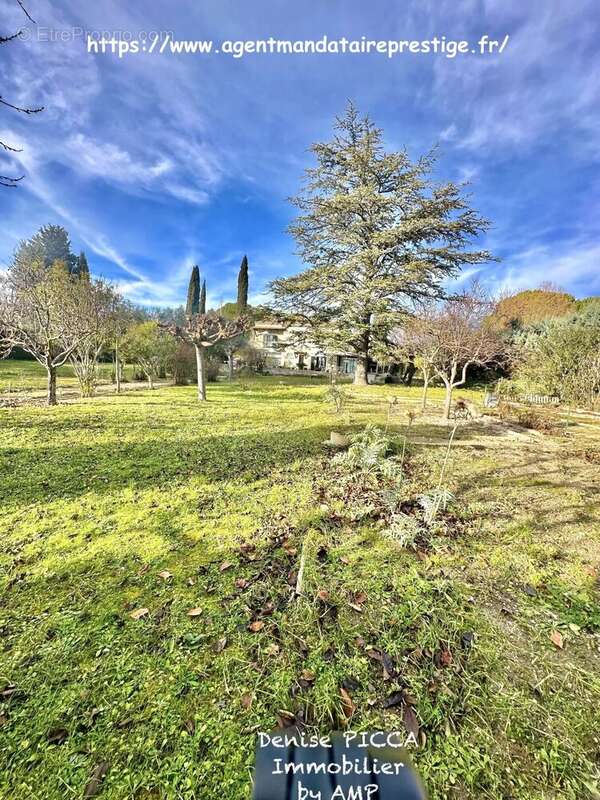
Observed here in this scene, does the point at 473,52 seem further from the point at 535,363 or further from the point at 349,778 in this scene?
the point at 535,363

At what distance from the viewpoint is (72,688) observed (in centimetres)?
168

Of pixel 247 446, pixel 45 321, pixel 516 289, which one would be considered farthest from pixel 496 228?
pixel 45 321

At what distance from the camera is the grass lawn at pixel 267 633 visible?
4.66 feet

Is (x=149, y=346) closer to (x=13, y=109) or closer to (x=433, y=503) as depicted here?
(x=13, y=109)

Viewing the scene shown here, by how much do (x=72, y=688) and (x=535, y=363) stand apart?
59.5 ft

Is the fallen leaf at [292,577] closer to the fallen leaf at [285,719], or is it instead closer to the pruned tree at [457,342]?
the fallen leaf at [285,719]

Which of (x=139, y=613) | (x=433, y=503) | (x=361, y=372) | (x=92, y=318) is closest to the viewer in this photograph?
(x=139, y=613)

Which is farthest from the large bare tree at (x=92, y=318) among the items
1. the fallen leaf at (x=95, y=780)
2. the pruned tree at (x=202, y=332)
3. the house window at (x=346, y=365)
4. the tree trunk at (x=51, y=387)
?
the house window at (x=346, y=365)

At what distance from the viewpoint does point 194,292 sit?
40.2 meters

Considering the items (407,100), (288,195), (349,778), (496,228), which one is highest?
(288,195)

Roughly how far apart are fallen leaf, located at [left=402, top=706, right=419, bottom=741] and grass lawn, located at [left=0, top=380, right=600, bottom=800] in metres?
0.03

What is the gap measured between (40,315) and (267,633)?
11091mm

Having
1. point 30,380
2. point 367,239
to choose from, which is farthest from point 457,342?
point 30,380

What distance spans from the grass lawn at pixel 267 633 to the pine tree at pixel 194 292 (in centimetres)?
3837
